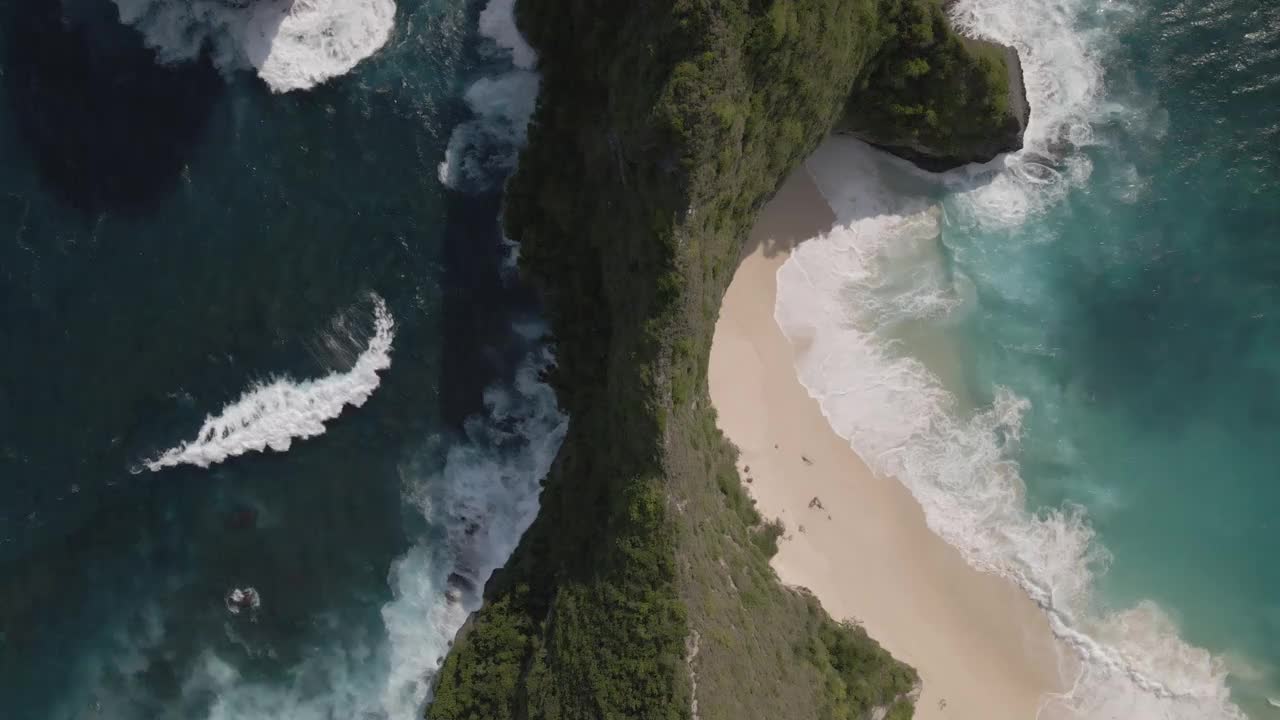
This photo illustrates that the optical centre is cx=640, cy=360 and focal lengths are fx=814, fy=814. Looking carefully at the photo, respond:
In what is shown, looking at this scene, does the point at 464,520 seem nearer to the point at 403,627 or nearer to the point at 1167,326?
the point at 403,627

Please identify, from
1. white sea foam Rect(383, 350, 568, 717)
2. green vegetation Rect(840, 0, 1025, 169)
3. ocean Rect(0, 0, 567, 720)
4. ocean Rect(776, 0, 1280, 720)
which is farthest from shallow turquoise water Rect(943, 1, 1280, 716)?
ocean Rect(0, 0, 567, 720)

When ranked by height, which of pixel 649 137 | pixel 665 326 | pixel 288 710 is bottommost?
pixel 288 710

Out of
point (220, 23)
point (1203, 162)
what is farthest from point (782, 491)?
point (220, 23)

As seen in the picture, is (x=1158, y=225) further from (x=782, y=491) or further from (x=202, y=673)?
(x=202, y=673)

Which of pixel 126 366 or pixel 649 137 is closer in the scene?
pixel 649 137

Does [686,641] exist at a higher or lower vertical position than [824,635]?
higher

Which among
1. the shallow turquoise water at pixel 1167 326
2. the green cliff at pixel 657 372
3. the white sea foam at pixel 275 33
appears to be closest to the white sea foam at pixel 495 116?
the green cliff at pixel 657 372

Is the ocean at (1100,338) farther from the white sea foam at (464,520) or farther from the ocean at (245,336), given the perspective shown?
the ocean at (245,336)
